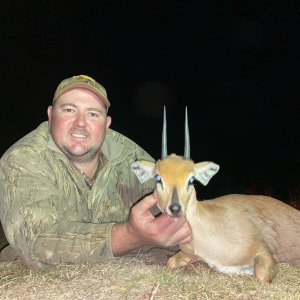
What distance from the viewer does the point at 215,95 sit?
2096 inches

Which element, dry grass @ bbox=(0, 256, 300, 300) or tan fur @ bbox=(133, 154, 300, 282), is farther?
tan fur @ bbox=(133, 154, 300, 282)

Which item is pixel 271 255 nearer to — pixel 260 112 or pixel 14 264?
pixel 14 264

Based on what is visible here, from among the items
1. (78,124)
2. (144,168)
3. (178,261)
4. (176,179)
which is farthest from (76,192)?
(176,179)

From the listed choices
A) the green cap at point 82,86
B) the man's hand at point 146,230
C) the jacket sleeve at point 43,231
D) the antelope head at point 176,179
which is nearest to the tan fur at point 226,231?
the antelope head at point 176,179

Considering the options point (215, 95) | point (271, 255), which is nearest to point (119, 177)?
point (271, 255)

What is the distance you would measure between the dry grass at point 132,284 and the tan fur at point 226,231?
0.44 meters

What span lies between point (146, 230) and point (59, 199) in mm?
1681

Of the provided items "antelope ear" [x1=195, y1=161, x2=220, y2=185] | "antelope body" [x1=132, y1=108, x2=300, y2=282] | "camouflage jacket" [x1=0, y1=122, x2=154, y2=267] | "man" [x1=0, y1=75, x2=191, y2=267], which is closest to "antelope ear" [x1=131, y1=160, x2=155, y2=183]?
"antelope body" [x1=132, y1=108, x2=300, y2=282]

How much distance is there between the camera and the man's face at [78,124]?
21.0 feet

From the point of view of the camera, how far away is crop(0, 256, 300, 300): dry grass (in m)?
4.16

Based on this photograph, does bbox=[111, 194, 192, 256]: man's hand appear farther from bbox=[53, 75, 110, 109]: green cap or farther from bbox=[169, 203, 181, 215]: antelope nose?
bbox=[53, 75, 110, 109]: green cap

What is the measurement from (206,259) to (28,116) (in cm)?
3614

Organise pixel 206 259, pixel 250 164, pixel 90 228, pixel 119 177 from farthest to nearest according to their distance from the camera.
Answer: pixel 250 164 < pixel 119 177 < pixel 206 259 < pixel 90 228

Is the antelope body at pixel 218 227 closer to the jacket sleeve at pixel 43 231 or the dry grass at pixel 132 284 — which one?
the dry grass at pixel 132 284
